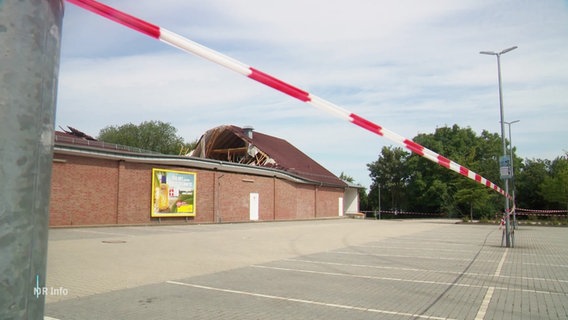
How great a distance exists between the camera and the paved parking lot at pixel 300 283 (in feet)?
23.4

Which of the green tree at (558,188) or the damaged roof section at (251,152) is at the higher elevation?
the damaged roof section at (251,152)

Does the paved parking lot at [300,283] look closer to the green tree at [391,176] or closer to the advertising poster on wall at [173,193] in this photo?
the advertising poster on wall at [173,193]

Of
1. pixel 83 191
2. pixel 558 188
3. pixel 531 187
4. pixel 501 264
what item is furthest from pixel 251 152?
pixel 501 264

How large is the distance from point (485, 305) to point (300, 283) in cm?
353

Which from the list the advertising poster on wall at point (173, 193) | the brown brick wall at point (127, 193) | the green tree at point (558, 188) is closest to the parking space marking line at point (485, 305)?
the brown brick wall at point (127, 193)

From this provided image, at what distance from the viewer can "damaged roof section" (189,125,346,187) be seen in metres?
47.6

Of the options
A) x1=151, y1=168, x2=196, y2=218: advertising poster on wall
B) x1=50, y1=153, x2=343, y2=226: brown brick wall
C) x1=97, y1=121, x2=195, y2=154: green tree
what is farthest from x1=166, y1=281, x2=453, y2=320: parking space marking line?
x1=97, y1=121, x2=195, y2=154: green tree

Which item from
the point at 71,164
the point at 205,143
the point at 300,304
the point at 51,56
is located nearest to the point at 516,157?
the point at 205,143

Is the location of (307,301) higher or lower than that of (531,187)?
lower

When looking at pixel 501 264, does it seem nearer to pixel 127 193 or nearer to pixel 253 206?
pixel 127 193

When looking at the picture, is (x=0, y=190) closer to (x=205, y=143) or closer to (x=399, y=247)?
(x=399, y=247)

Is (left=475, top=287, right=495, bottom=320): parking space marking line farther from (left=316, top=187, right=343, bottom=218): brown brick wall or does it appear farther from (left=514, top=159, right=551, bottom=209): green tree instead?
(left=514, top=159, right=551, bottom=209): green tree

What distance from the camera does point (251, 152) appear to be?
4834 centimetres

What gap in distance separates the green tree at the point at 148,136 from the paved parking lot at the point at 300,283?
67.8 m
